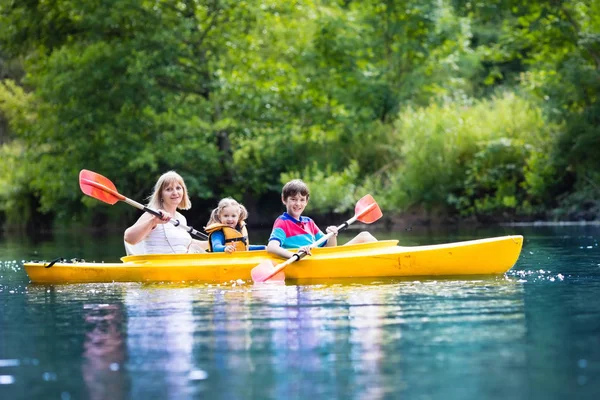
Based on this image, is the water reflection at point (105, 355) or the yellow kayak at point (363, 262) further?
the yellow kayak at point (363, 262)

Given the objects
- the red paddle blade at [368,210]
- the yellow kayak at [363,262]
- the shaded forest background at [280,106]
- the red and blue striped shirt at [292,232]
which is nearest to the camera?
the yellow kayak at [363,262]

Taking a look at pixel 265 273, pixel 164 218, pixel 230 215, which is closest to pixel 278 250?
pixel 265 273

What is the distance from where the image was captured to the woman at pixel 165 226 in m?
9.61

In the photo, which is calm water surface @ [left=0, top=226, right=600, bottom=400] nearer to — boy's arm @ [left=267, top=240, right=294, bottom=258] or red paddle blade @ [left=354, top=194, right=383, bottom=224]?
boy's arm @ [left=267, top=240, right=294, bottom=258]

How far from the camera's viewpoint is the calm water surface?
14.8 ft

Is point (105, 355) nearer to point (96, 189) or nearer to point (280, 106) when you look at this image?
point (96, 189)

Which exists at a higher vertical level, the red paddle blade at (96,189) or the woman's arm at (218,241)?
the red paddle blade at (96,189)

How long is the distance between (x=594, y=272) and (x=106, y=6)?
17334 mm

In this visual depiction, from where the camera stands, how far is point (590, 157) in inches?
767

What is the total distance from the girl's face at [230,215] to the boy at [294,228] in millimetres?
379

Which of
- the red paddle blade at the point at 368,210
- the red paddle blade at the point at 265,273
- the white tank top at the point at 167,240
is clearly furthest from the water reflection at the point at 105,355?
the red paddle blade at the point at 368,210

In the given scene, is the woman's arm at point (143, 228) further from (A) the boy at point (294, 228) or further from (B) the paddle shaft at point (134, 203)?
(A) the boy at point (294, 228)

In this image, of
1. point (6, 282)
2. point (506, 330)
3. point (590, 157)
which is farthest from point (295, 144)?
point (506, 330)

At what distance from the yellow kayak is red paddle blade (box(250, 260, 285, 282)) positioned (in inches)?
5.7
